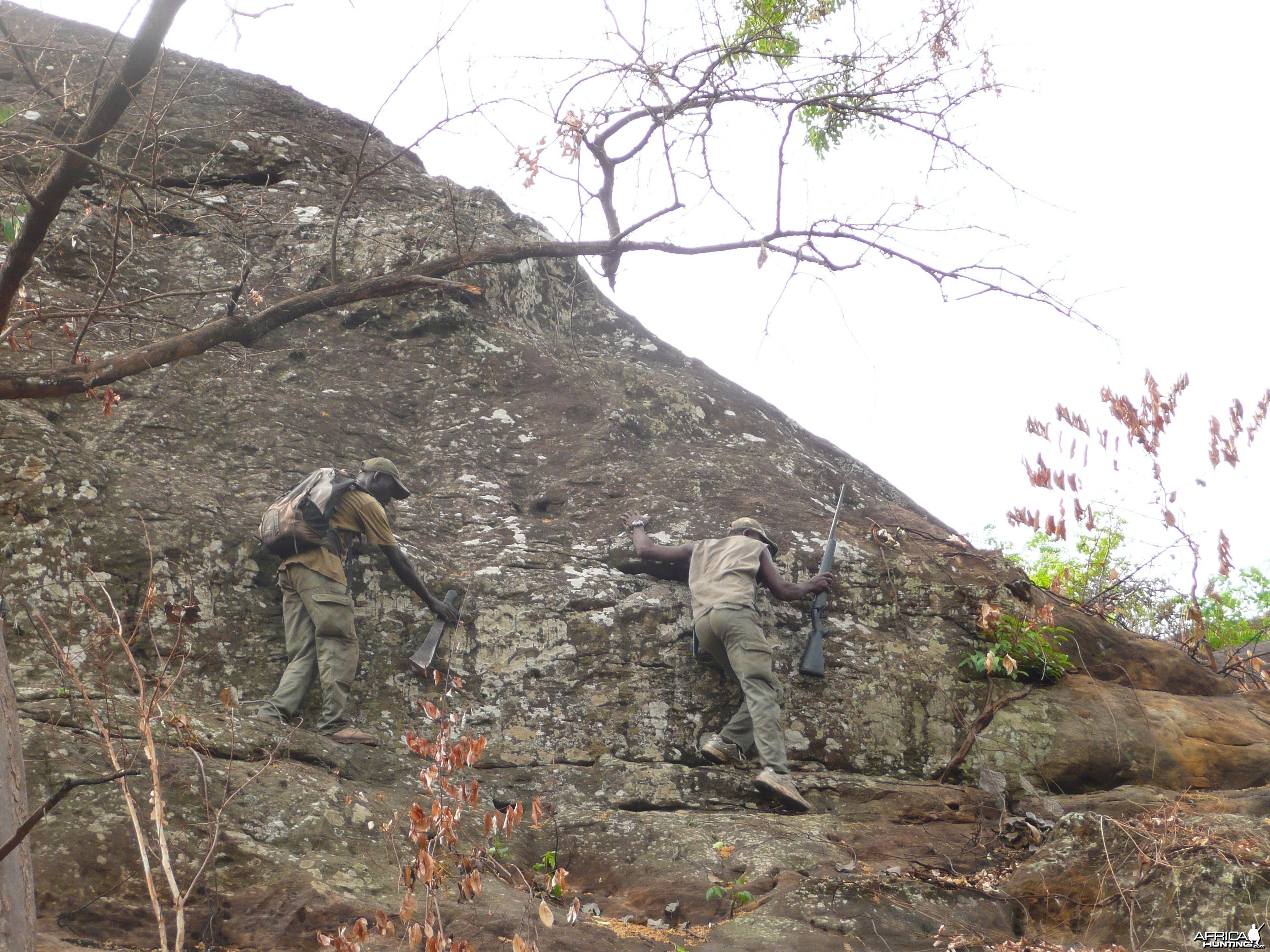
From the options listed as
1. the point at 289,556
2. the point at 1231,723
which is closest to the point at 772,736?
the point at 289,556

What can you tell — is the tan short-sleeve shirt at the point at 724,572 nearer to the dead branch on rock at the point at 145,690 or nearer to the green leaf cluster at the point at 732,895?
the green leaf cluster at the point at 732,895

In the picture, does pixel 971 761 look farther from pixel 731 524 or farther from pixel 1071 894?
pixel 731 524

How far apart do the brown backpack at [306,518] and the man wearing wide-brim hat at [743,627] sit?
236 cm

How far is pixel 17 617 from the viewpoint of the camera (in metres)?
5.57

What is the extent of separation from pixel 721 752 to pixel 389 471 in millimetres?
3054

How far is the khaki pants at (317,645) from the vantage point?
5.93 metres

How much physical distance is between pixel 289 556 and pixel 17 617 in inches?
61.4

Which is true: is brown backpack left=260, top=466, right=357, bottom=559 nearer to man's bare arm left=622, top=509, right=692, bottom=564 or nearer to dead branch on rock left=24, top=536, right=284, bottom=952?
dead branch on rock left=24, top=536, right=284, bottom=952

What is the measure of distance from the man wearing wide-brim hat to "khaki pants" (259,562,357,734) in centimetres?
236

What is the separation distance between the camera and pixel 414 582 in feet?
21.5

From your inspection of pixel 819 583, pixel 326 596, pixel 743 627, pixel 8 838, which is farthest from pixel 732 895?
pixel 8 838

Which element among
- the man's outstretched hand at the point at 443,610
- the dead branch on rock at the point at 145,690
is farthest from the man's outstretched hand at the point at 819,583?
the dead branch on rock at the point at 145,690

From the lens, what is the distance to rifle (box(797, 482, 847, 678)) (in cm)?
701

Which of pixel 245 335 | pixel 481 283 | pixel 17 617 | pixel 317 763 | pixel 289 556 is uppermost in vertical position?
pixel 481 283
